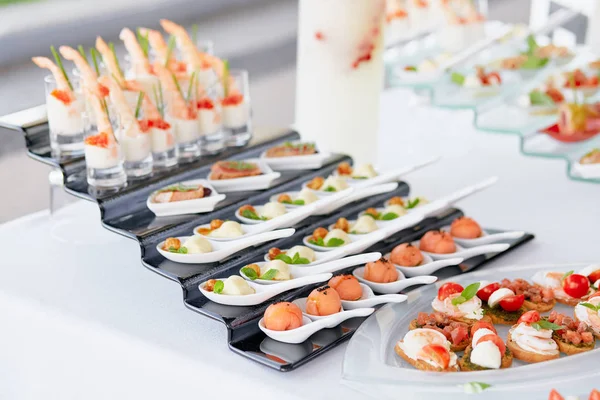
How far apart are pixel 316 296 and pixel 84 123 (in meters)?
0.60

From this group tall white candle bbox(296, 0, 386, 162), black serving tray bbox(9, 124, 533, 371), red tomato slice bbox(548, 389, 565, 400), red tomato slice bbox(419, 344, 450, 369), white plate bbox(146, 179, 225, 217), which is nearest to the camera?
red tomato slice bbox(548, 389, 565, 400)

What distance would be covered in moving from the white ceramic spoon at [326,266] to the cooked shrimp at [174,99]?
1.58 feet

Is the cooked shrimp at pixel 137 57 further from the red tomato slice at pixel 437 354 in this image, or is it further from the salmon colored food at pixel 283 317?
the red tomato slice at pixel 437 354

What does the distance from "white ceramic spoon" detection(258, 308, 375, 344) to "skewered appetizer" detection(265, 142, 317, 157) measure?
645 millimetres

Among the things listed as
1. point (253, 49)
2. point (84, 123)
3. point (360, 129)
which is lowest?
point (253, 49)

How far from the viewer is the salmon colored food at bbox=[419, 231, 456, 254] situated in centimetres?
163

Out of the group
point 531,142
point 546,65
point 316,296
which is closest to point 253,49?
point 546,65

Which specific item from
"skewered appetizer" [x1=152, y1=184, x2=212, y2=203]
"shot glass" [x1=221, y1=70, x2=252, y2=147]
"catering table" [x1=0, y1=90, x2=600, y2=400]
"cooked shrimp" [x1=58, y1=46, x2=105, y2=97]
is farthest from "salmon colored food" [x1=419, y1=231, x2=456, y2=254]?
"cooked shrimp" [x1=58, y1=46, x2=105, y2=97]

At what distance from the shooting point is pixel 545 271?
1.57 meters

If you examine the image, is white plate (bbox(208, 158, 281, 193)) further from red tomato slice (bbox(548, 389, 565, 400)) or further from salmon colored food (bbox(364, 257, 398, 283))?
red tomato slice (bbox(548, 389, 565, 400))

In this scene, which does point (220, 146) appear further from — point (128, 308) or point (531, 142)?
point (531, 142)

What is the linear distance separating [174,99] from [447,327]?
82 centimetres

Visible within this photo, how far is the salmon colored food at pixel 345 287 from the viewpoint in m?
1.43

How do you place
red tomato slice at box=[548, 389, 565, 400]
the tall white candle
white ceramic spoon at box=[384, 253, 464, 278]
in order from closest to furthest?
red tomato slice at box=[548, 389, 565, 400]
white ceramic spoon at box=[384, 253, 464, 278]
the tall white candle
